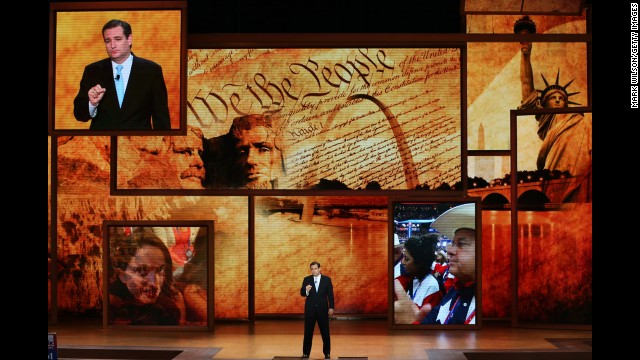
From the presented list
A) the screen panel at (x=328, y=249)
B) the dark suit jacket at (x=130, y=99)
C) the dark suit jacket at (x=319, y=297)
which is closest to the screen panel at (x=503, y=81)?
the screen panel at (x=328, y=249)

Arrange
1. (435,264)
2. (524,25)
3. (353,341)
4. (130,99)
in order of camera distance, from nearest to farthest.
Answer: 1. (353,341)
2. (130,99)
3. (435,264)
4. (524,25)

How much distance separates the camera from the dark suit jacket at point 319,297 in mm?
12625

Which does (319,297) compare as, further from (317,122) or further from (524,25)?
(524,25)

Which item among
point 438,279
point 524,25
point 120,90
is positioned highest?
point 524,25

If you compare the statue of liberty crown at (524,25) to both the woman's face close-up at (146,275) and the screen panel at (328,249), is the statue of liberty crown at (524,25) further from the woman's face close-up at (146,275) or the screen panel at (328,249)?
the woman's face close-up at (146,275)

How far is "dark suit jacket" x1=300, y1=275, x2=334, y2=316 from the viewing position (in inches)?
497

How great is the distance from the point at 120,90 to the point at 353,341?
5.78 metres

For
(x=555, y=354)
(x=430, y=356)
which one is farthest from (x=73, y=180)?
(x=555, y=354)

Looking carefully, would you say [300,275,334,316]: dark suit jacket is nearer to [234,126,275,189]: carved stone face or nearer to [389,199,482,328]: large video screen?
[389,199,482,328]: large video screen

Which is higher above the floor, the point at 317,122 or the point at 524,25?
the point at 524,25

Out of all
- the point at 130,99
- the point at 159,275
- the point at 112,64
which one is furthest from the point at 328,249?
the point at 112,64

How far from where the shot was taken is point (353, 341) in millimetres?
14188

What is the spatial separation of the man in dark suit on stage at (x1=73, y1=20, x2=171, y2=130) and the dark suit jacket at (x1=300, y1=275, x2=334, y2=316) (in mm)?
4465

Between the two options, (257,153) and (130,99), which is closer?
(130,99)
